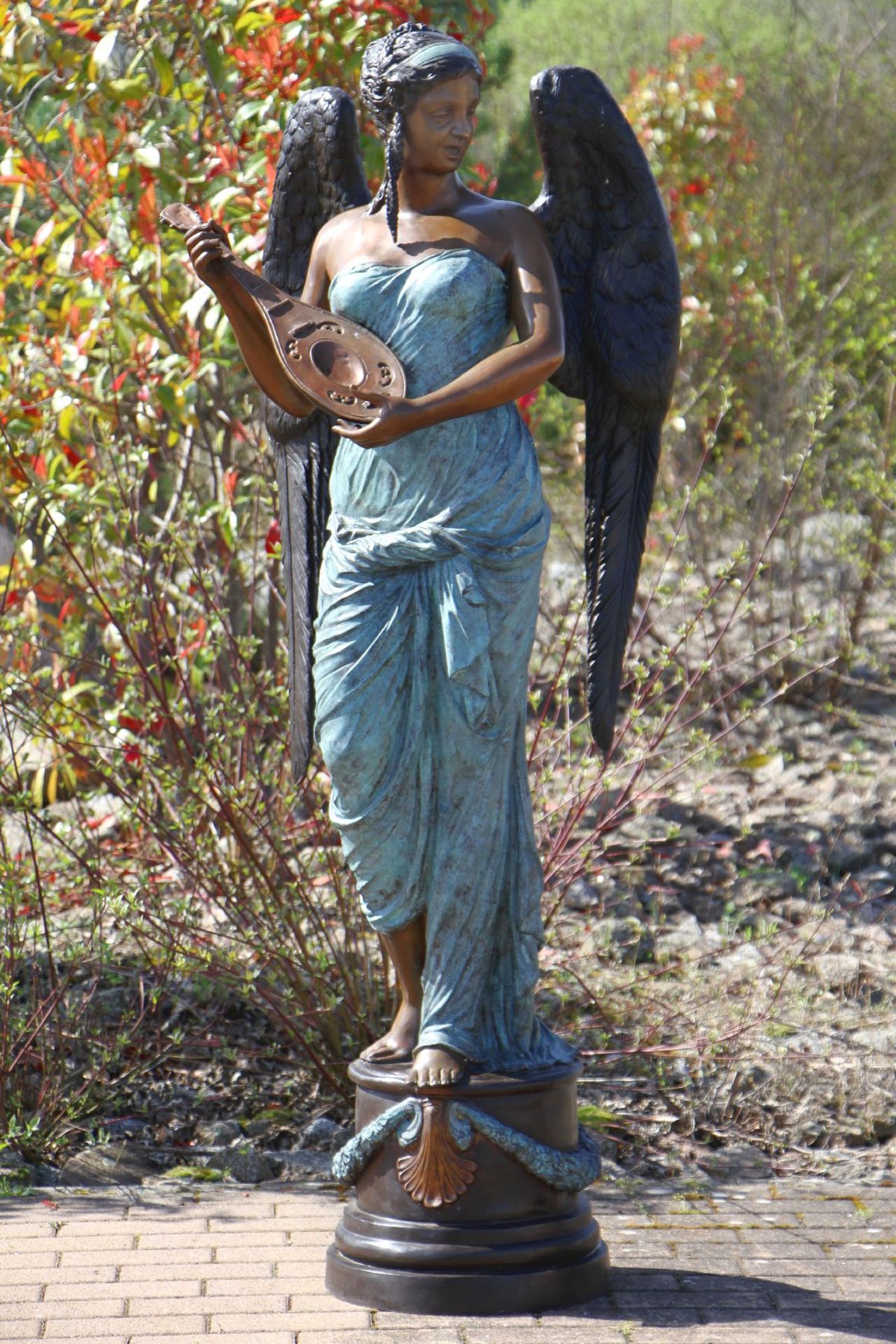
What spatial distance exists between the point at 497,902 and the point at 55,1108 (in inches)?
72.3

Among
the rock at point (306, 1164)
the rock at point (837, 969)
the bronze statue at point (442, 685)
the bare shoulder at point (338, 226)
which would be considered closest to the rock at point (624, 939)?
the rock at point (837, 969)

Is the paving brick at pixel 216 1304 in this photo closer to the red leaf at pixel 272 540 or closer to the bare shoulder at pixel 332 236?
the bare shoulder at pixel 332 236

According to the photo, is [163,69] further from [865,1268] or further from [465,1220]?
[865,1268]

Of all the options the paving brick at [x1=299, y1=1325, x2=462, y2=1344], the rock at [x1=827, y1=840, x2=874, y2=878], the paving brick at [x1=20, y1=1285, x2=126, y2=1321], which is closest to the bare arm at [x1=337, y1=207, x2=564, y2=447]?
the paving brick at [x1=299, y1=1325, x2=462, y2=1344]

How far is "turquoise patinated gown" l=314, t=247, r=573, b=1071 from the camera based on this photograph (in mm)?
3723

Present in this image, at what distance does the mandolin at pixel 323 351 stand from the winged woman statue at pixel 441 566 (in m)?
0.06

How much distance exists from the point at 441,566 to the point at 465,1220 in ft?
4.42

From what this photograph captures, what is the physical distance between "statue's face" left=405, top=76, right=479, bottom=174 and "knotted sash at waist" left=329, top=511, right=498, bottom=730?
2.43 ft

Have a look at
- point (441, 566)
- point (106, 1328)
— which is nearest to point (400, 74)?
point (441, 566)

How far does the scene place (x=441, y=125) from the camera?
3682 mm

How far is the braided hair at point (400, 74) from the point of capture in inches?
143

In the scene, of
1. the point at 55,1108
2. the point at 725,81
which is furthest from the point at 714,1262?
the point at 725,81

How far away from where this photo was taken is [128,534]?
5992 mm

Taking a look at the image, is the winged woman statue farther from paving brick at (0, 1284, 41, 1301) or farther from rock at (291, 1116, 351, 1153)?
rock at (291, 1116, 351, 1153)
